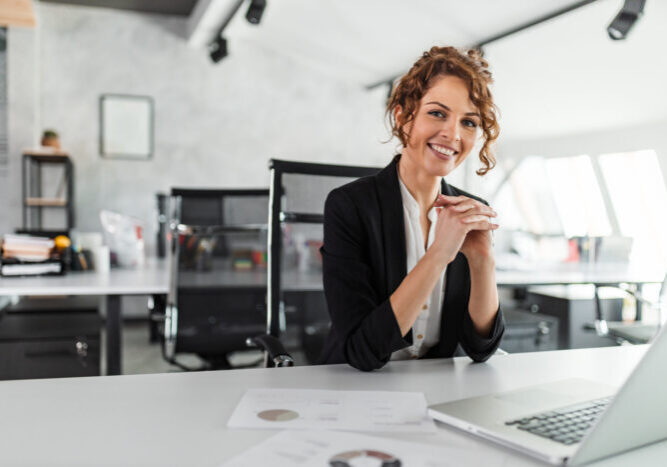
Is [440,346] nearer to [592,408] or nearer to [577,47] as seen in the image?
[592,408]

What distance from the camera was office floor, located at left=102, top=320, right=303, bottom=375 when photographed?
4129mm

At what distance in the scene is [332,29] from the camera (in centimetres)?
587

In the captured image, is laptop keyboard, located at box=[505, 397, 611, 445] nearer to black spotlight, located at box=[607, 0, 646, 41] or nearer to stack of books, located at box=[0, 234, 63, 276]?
stack of books, located at box=[0, 234, 63, 276]

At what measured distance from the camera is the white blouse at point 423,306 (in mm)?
1365

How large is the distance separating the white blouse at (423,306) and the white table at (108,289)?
4.79 feet

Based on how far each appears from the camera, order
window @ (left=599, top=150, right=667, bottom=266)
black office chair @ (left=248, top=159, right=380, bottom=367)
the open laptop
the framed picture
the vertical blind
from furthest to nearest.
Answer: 1. window @ (left=599, top=150, right=667, bottom=266)
2. the framed picture
3. the vertical blind
4. black office chair @ (left=248, top=159, right=380, bottom=367)
5. the open laptop

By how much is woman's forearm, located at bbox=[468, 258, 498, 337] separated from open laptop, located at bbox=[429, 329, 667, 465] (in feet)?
0.83

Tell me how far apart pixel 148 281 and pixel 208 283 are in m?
0.41

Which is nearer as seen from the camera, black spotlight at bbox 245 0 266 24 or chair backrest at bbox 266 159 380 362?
chair backrest at bbox 266 159 380 362

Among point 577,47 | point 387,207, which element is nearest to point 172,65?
point 577,47

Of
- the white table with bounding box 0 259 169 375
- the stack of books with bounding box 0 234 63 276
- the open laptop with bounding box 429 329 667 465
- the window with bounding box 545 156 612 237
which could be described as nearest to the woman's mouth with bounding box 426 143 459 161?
the open laptop with bounding box 429 329 667 465

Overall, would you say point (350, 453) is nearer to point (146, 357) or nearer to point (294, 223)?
point (294, 223)

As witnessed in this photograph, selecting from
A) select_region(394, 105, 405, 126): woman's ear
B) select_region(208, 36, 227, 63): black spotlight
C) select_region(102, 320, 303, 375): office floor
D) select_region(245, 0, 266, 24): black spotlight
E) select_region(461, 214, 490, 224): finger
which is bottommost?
select_region(102, 320, 303, 375): office floor

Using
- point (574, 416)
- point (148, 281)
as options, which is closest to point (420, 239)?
point (574, 416)
